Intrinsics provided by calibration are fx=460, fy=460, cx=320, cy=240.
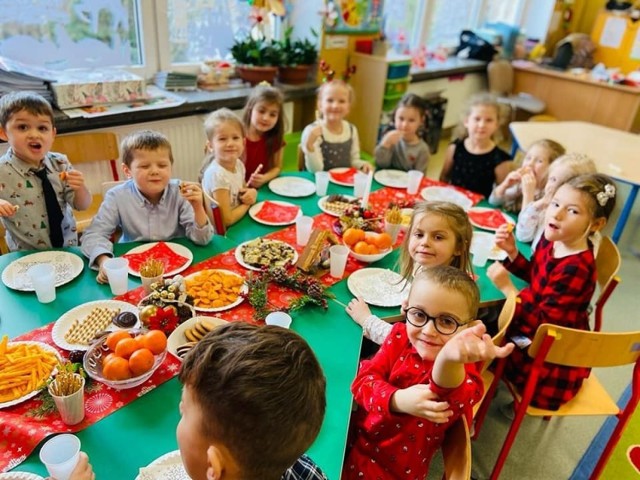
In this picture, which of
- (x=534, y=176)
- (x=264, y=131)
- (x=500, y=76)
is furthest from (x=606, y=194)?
(x=500, y=76)

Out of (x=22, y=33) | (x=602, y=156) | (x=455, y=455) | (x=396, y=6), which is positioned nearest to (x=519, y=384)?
(x=455, y=455)

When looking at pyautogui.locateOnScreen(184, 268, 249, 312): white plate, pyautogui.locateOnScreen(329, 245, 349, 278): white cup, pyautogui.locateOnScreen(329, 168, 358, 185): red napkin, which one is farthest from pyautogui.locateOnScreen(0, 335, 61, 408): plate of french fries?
pyautogui.locateOnScreen(329, 168, 358, 185): red napkin

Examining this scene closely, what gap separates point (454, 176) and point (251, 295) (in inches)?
79.0

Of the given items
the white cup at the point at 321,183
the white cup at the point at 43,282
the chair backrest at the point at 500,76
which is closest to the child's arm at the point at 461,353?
the white cup at the point at 43,282

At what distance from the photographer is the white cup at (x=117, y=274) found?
5.08 ft

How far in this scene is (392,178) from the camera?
2.83 meters

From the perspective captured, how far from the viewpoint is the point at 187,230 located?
1.99 m

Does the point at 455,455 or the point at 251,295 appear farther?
the point at 251,295

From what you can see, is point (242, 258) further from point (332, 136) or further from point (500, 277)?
point (332, 136)

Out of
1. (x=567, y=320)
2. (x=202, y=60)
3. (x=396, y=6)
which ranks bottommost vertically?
(x=567, y=320)

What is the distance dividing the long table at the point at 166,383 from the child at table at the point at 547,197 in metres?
0.44

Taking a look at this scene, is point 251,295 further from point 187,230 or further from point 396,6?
point 396,6

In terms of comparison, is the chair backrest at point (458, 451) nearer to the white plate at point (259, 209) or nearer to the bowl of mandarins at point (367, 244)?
the bowl of mandarins at point (367, 244)

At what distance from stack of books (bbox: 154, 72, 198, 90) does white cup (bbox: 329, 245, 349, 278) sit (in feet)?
7.64
